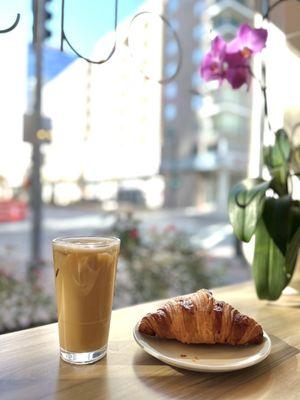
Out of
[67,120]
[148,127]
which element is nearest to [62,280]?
[67,120]

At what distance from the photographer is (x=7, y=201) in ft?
8.98

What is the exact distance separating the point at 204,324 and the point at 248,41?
19.7 inches

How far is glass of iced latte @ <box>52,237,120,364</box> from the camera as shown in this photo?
1.25 ft

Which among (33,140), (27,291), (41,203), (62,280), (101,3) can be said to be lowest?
(27,291)

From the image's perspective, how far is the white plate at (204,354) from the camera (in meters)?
0.37

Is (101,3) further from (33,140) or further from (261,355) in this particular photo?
(261,355)

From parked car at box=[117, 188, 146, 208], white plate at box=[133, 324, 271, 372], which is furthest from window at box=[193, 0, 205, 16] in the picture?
white plate at box=[133, 324, 271, 372]

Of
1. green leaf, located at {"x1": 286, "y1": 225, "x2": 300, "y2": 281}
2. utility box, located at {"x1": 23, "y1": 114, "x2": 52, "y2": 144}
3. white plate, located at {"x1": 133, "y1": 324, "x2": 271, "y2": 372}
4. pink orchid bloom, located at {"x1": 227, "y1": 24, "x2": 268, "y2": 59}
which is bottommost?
white plate, located at {"x1": 133, "y1": 324, "x2": 271, "y2": 372}

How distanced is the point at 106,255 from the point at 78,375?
122 millimetres

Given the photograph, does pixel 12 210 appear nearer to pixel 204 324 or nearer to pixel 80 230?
pixel 80 230

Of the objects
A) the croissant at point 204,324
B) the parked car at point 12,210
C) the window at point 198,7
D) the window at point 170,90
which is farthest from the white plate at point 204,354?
the parked car at point 12,210

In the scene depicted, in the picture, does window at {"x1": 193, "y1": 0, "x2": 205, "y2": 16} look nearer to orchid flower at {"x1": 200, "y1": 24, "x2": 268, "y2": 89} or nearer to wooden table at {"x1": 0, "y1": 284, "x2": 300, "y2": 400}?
orchid flower at {"x1": 200, "y1": 24, "x2": 268, "y2": 89}

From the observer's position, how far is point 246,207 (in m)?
0.62

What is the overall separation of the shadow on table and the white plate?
0.04ft
